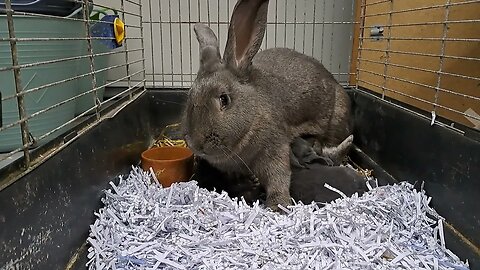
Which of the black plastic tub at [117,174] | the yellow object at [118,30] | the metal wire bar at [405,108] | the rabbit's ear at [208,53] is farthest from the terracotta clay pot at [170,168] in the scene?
the metal wire bar at [405,108]

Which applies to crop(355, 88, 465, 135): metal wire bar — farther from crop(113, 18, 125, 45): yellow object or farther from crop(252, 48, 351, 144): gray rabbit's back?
crop(113, 18, 125, 45): yellow object

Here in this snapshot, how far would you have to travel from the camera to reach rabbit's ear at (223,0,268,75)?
Result: 51.7 inches

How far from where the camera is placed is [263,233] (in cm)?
109

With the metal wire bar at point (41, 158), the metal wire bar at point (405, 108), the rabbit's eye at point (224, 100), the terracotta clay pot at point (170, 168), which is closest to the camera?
the metal wire bar at point (41, 158)

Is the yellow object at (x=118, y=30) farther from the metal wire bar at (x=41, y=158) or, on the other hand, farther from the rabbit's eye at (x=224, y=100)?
the rabbit's eye at (x=224, y=100)

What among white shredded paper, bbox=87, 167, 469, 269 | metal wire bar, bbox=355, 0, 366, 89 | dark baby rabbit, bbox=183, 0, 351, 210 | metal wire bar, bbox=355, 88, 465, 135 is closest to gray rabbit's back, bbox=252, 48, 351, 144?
dark baby rabbit, bbox=183, 0, 351, 210

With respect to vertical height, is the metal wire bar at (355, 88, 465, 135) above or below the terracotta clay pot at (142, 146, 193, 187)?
above

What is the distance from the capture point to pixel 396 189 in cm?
132

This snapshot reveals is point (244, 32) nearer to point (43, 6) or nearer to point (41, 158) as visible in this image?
point (43, 6)

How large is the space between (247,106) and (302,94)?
0.40m

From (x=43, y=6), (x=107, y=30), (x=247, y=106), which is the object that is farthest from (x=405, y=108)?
(x=43, y=6)

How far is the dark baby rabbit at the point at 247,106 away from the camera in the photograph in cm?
126

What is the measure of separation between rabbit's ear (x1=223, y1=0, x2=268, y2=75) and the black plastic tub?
47 centimetres

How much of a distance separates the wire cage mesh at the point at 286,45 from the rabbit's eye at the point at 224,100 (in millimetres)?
385
